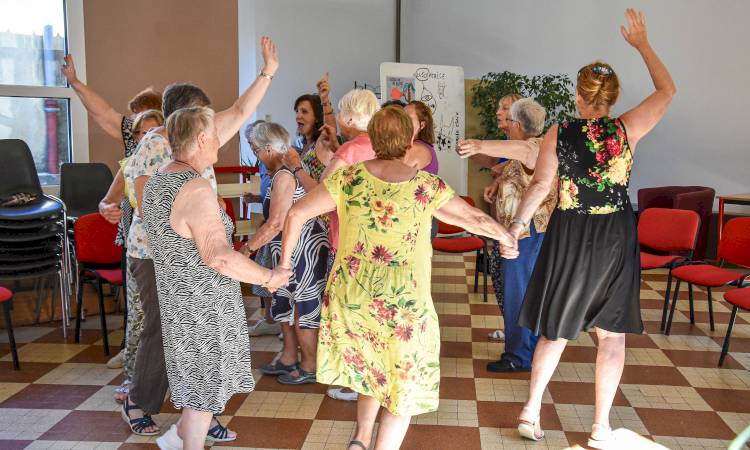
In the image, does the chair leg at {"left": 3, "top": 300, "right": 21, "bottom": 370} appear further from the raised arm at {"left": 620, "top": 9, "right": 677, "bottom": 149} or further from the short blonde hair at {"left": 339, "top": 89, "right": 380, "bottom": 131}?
the raised arm at {"left": 620, "top": 9, "right": 677, "bottom": 149}

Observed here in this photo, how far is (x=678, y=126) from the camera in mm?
8781

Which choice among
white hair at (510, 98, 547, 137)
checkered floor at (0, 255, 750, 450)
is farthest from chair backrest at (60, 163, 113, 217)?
white hair at (510, 98, 547, 137)

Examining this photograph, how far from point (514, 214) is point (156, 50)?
418 centimetres

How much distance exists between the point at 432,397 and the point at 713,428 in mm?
1758

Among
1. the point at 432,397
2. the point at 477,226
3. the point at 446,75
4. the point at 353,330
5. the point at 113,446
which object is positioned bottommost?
the point at 113,446

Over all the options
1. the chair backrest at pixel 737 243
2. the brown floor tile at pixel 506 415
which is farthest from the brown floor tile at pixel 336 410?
the chair backrest at pixel 737 243

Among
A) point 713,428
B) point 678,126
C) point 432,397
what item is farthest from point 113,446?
point 678,126

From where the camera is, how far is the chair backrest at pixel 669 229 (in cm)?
538

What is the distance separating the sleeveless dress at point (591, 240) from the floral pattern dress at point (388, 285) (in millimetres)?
767

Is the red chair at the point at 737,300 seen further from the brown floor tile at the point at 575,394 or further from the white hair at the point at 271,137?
the white hair at the point at 271,137

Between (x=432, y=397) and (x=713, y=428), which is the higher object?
(x=432, y=397)

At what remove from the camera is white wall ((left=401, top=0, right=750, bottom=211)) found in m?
8.46

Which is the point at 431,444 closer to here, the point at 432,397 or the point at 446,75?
the point at 432,397

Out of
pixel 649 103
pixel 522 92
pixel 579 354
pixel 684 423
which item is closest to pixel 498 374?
pixel 579 354
